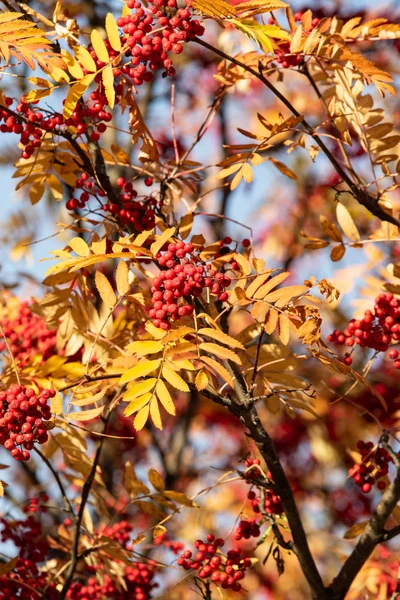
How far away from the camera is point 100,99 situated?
86.1 inches

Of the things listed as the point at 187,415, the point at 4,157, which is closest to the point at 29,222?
the point at 4,157

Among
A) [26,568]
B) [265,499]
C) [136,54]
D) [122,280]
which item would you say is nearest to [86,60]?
[136,54]

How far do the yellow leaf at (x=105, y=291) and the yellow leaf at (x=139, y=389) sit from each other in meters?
0.39

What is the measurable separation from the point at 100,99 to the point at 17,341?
1264 millimetres

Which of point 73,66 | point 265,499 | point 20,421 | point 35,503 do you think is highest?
point 73,66

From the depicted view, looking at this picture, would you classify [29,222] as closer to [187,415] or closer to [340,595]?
[187,415]

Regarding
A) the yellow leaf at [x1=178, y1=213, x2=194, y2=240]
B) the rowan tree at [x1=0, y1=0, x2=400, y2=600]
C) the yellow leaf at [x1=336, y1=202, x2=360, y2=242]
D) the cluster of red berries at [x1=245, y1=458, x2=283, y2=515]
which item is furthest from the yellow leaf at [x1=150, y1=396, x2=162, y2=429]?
the yellow leaf at [x1=336, y1=202, x2=360, y2=242]

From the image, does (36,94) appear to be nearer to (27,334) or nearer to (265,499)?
(27,334)

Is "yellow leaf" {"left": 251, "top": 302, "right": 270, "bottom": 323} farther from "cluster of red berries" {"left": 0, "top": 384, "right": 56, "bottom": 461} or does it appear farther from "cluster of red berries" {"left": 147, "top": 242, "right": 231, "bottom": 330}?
"cluster of red berries" {"left": 0, "top": 384, "right": 56, "bottom": 461}

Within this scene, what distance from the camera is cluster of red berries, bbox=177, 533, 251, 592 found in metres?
2.39

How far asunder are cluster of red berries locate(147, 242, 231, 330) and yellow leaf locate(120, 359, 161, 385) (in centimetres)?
15

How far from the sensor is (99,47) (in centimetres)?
207

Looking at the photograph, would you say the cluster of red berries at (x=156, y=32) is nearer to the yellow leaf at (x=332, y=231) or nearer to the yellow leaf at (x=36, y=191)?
the yellow leaf at (x=36, y=191)

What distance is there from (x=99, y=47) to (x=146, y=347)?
2.76 feet
